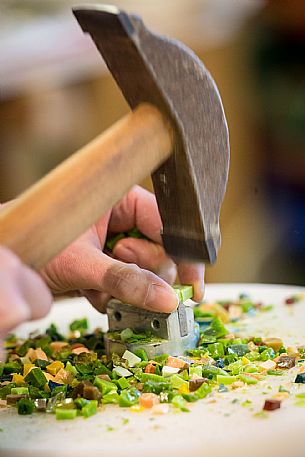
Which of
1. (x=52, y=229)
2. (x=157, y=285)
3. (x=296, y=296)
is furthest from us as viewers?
(x=296, y=296)

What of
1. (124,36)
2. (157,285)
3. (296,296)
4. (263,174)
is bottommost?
(263,174)

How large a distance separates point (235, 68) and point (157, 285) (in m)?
1.93

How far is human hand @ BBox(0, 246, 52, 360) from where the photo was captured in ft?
2.25

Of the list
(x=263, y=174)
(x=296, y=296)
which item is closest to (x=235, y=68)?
(x=263, y=174)

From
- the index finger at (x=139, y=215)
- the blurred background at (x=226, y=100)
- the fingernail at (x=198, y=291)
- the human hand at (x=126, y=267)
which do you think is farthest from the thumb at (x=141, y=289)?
the blurred background at (x=226, y=100)

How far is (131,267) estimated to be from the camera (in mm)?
991

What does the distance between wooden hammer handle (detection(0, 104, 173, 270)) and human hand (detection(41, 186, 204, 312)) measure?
172 mm

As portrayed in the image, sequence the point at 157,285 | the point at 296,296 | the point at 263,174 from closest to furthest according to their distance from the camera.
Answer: the point at 157,285
the point at 296,296
the point at 263,174

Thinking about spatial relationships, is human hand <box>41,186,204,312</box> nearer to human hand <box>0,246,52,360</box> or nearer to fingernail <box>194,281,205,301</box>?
fingernail <box>194,281,205,301</box>

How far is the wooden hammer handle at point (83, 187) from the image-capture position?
762 millimetres

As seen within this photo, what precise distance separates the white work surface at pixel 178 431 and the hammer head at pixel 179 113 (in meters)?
0.19

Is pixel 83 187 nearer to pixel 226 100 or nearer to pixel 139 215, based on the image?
pixel 139 215

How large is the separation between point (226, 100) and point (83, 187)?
2.05m

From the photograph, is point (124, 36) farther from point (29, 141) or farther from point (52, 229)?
point (29, 141)
